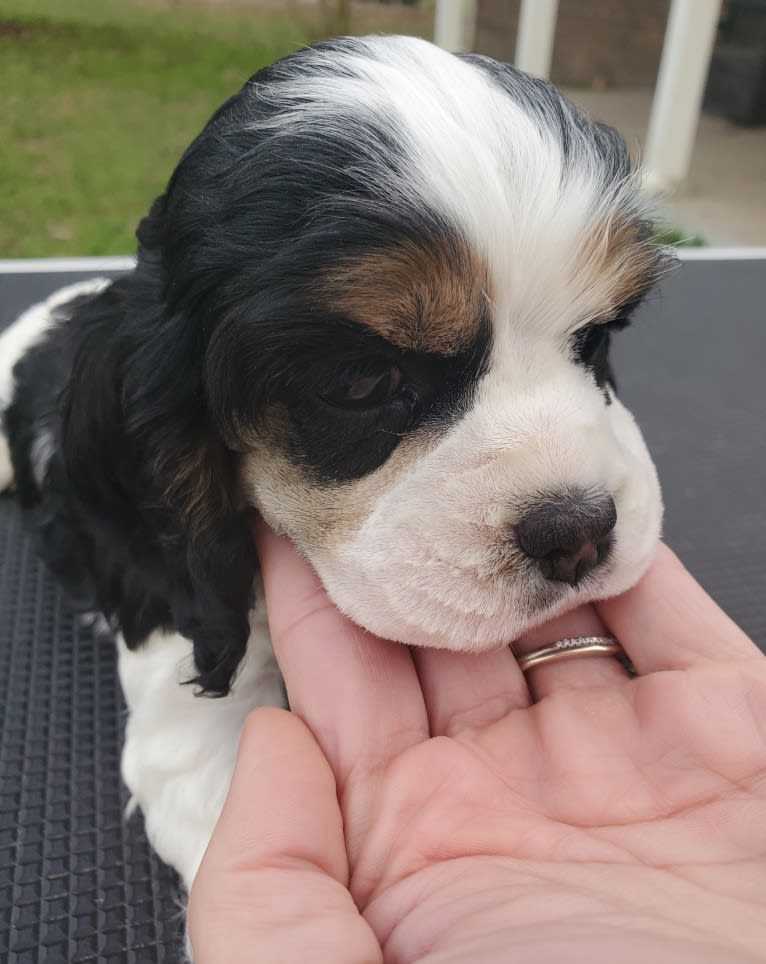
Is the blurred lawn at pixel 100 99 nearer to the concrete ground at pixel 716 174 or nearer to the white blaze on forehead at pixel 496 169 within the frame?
the concrete ground at pixel 716 174

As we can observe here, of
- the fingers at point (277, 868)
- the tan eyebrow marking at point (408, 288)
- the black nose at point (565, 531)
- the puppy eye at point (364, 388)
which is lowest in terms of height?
the fingers at point (277, 868)

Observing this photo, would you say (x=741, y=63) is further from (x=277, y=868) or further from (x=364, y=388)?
(x=277, y=868)

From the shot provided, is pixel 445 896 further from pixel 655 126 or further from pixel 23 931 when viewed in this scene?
pixel 655 126

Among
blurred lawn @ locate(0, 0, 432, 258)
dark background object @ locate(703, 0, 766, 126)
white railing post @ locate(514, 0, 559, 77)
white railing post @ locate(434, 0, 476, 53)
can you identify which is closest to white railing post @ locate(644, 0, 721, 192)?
white railing post @ locate(514, 0, 559, 77)

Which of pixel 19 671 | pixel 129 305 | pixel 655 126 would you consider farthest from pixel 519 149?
pixel 655 126

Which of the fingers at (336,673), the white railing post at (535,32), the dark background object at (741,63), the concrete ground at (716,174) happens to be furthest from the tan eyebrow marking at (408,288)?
the dark background object at (741,63)

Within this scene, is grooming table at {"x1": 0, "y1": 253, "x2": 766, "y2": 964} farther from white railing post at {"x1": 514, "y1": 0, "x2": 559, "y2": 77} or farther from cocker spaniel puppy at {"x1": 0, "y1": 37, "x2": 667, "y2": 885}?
white railing post at {"x1": 514, "y1": 0, "x2": 559, "y2": 77}
